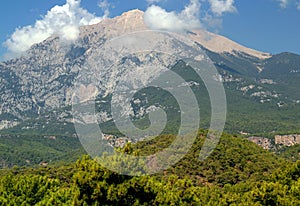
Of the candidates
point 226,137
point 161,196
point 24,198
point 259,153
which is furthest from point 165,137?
point 161,196

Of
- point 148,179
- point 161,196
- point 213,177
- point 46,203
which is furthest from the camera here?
point 213,177

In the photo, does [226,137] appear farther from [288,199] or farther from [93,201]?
[93,201]

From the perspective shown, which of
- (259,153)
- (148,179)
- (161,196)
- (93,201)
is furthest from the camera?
(259,153)

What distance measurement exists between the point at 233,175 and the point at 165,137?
25.8 meters

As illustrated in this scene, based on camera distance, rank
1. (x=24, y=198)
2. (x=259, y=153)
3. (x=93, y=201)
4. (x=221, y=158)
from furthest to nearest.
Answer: (x=259, y=153)
(x=221, y=158)
(x=24, y=198)
(x=93, y=201)

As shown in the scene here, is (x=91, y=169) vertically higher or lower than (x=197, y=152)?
lower

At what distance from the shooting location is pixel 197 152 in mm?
86000

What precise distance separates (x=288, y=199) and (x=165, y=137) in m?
65.7

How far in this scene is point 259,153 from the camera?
308 ft

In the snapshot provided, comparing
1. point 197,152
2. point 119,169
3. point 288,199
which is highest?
point 197,152

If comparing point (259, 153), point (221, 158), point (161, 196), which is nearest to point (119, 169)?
point (161, 196)

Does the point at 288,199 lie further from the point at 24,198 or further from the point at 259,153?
the point at 259,153

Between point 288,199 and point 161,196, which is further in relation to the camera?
point 288,199

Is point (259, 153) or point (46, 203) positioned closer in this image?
point (46, 203)
